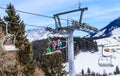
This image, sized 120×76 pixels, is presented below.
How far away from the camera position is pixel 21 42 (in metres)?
44.6

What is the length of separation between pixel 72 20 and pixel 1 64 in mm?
9899

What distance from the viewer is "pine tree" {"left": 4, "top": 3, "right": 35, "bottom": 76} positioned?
43656 mm

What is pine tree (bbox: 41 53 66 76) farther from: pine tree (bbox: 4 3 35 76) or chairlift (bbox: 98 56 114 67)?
chairlift (bbox: 98 56 114 67)

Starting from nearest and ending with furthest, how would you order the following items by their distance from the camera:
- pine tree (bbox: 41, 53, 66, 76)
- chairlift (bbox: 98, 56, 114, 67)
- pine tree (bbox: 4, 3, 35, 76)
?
chairlift (bbox: 98, 56, 114, 67) → pine tree (bbox: 4, 3, 35, 76) → pine tree (bbox: 41, 53, 66, 76)

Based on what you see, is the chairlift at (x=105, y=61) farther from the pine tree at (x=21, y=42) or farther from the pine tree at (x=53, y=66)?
the pine tree at (x=53, y=66)

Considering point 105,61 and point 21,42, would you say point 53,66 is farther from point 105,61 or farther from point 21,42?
point 105,61

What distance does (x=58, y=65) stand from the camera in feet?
207

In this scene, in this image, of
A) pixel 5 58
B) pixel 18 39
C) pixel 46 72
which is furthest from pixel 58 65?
pixel 5 58

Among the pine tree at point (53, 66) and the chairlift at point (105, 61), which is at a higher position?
the chairlift at point (105, 61)

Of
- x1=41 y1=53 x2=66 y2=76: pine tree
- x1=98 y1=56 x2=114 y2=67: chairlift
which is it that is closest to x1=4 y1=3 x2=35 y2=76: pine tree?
x1=41 y1=53 x2=66 y2=76: pine tree

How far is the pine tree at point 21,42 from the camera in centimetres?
4366

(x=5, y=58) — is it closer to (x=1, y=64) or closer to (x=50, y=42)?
(x=1, y=64)

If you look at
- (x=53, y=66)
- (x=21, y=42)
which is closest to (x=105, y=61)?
(x=21, y=42)

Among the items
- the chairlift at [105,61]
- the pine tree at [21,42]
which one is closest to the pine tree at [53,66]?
the pine tree at [21,42]
